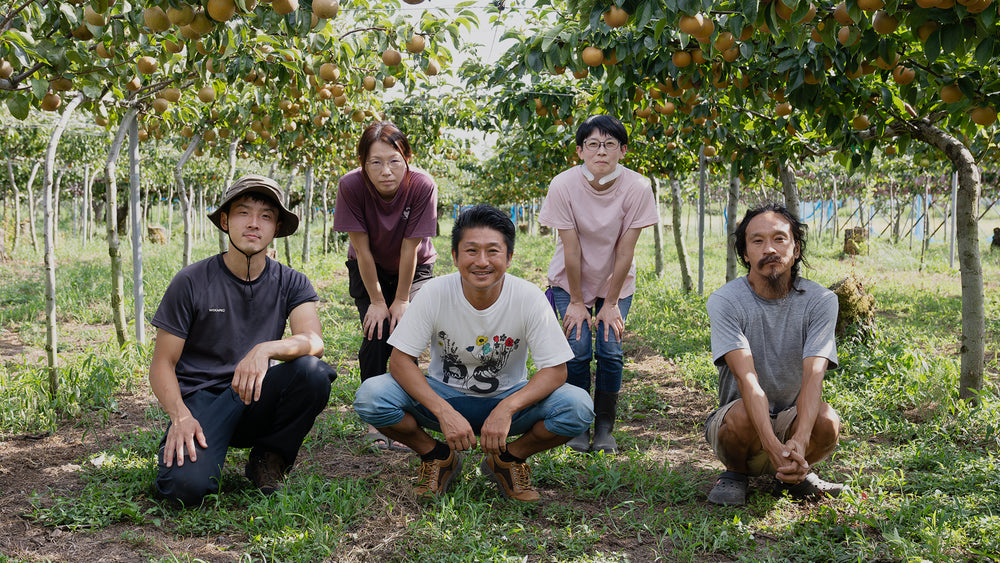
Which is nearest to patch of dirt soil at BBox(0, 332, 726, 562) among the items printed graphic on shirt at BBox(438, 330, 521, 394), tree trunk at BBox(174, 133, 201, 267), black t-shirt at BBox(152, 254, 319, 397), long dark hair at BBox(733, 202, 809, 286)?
printed graphic on shirt at BBox(438, 330, 521, 394)

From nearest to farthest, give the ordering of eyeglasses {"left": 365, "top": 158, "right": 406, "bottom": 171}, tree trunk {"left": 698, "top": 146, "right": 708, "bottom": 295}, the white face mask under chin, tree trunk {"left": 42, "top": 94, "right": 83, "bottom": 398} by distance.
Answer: eyeglasses {"left": 365, "top": 158, "right": 406, "bottom": 171}
the white face mask under chin
tree trunk {"left": 42, "top": 94, "right": 83, "bottom": 398}
tree trunk {"left": 698, "top": 146, "right": 708, "bottom": 295}

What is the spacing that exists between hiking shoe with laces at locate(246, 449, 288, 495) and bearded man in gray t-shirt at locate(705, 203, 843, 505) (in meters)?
1.74

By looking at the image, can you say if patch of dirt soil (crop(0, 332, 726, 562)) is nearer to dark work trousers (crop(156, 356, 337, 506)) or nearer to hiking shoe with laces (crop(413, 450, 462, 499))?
hiking shoe with laces (crop(413, 450, 462, 499))

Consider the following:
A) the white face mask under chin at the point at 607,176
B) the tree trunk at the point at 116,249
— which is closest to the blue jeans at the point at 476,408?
the white face mask under chin at the point at 607,176

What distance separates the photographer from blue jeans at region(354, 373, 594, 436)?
2.66m

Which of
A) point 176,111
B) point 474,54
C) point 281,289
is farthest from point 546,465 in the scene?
point 474,54

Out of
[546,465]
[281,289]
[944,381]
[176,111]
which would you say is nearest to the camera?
[281,289]

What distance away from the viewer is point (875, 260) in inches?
566

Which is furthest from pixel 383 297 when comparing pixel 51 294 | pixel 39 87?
pixel 51 294

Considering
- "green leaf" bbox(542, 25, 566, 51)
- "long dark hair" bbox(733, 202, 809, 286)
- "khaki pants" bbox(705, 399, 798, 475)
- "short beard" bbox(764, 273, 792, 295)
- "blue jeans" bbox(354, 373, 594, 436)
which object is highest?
"green leaf" bbox(542, 25, 566, 51)

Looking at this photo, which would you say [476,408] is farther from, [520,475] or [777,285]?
[777,285]

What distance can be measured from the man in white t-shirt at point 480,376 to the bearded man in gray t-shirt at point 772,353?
59cm

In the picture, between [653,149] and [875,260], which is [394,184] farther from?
[875,260]

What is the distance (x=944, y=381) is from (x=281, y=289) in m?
3.78
